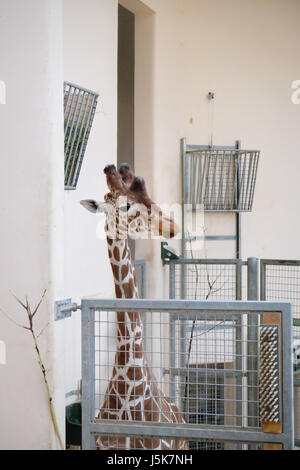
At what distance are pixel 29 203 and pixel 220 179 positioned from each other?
2.03m

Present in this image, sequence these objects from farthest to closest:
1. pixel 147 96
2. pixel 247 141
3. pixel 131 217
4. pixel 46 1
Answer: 1. pixel 247 141
2. pixel 147 96
3. pixel 131 217
4. pixel 46 1

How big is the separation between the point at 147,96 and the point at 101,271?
47.3 inches

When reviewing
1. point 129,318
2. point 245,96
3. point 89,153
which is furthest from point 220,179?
point 129,318

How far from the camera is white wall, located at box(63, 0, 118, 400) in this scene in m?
2.76

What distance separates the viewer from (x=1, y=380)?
220cm

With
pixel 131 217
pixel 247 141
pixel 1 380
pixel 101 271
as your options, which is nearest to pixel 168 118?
pixel 247 141

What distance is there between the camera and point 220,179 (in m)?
3.99

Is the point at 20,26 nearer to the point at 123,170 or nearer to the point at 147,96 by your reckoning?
the point at 123,170

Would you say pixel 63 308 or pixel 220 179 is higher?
pixel 220 179

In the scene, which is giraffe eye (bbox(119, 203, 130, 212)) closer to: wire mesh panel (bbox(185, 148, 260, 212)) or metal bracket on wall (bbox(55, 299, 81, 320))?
metal bracket on wall (bbox(55, 299, 81, 320))

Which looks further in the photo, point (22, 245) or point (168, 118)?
point (168, 118)

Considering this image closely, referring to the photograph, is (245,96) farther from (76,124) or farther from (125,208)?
(125,208)

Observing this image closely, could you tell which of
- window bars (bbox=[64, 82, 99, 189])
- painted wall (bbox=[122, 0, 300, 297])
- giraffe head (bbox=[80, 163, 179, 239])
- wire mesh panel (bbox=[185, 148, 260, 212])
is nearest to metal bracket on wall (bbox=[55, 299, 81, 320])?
giraffe head (bbox=[80, 163, 179, 239])

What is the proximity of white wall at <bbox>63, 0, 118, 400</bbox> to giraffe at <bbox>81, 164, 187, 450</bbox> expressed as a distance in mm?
378
